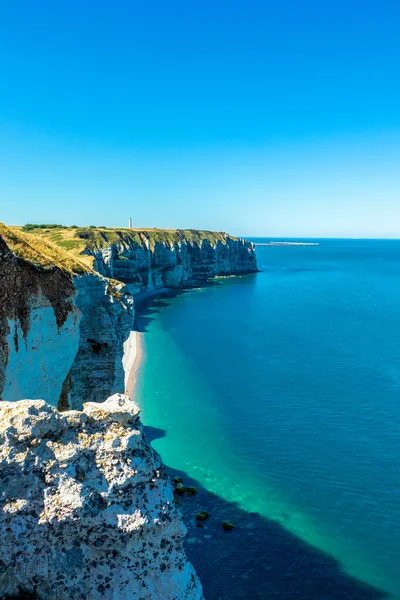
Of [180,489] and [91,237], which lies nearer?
[180,489]

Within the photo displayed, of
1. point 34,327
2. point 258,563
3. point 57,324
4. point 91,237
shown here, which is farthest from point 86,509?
point 91,237

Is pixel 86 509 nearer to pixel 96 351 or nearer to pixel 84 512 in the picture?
pixel 84 512

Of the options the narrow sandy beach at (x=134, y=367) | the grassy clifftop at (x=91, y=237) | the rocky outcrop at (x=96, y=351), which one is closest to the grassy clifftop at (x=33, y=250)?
the rocky outcrop at (x=96, y=351)

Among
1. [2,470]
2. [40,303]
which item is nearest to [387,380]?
[40,303]

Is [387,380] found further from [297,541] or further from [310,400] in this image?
[297,541]

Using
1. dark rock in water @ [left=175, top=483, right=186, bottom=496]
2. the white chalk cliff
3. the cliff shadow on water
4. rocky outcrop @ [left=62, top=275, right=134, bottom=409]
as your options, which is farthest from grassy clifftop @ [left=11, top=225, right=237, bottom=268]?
the white chalk cliff
